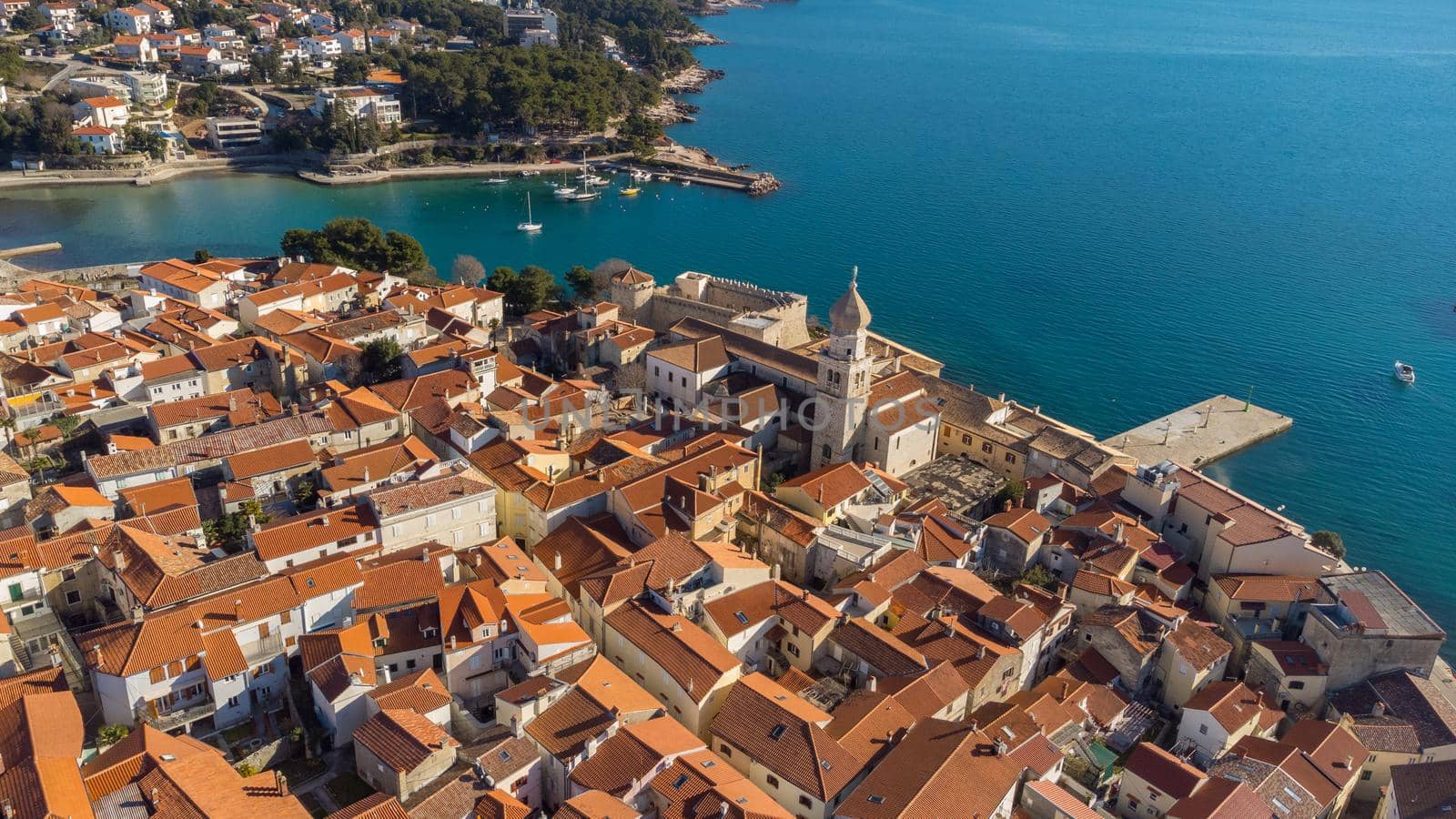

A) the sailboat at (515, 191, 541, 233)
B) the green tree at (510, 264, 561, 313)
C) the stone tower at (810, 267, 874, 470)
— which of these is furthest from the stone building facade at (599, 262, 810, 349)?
the sailboat at (515, 191, 541, 233)

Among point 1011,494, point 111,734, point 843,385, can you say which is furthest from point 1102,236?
point 111,734

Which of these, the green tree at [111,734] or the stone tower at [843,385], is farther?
the stone tower at [843,385]

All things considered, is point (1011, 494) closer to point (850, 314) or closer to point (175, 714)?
point (850, 314)

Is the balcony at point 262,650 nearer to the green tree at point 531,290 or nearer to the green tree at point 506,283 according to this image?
the green tree at point 531,290

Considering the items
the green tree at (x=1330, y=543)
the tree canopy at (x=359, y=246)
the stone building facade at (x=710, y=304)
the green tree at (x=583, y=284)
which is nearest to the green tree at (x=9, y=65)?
the tree canopy at (x=359, y=246)

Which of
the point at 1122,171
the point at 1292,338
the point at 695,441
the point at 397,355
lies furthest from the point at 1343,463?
the point at 1122,171

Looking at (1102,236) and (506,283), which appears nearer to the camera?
(506,283)
